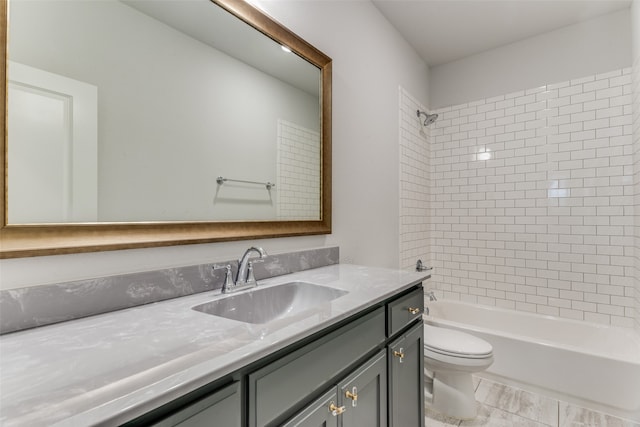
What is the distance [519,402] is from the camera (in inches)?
83.0

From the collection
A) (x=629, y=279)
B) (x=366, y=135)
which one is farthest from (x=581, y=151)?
(x=366, y=135)

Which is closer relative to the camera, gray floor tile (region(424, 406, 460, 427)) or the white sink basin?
the white sink basin

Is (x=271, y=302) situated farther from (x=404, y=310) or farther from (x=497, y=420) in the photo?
(x=497, y=420)

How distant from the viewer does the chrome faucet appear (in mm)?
1238

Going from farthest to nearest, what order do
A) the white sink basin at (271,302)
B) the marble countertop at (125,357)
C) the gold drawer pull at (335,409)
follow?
the white sink basin at (271,302) < the gold drawer pull at (335,409) < the marble countertop at (125,357)

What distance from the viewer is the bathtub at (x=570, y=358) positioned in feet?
6.26

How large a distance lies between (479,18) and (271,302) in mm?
2626

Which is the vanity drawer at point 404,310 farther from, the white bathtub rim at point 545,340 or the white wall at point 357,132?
the white bathtub rim at point 545,340

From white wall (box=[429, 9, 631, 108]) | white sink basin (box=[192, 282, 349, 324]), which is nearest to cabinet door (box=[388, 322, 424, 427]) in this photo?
white sink basin (box=[192, 282, 349, 324])

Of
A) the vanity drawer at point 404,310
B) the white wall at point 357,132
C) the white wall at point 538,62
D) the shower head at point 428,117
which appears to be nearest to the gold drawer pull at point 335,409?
the vanity drawer at point 404,310

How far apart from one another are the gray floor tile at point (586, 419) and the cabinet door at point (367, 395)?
1.47 m

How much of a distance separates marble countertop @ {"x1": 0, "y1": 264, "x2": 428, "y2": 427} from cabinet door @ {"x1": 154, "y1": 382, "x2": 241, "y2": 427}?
0.05m

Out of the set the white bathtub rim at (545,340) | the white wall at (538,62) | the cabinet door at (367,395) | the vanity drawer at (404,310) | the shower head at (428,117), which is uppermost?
the white wall at (538,62)

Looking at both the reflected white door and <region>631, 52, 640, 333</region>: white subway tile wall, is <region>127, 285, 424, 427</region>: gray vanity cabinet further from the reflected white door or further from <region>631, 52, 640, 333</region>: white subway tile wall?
<region>631, 52, 640, 333</region>: white subway tile wall
